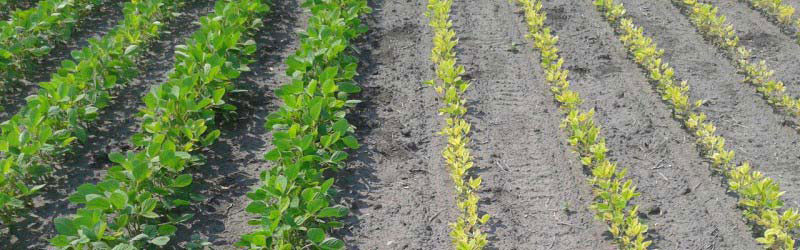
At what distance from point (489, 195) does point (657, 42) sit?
3.18 m

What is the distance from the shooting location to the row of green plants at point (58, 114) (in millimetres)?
4672

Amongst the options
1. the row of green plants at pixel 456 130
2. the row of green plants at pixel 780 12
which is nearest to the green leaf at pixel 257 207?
the row of green plants at pixel 456 130

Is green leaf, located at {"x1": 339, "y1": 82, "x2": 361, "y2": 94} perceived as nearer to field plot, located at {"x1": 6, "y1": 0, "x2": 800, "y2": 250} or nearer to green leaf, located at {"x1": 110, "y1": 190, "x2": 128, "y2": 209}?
field plot, located at {"x1": 6, "y1": 0, "x2": 800, "y2": 250}

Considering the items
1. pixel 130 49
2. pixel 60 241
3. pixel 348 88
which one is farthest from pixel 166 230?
pixel 130 49

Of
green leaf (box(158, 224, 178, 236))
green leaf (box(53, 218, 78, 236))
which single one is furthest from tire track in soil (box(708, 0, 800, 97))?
green leaf (box(53, 218, 78, 236))

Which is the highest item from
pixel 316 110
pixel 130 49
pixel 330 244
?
pixel 130 49

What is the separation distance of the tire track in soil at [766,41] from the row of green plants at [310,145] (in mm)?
3651

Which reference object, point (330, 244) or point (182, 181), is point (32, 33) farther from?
point (330, 244)

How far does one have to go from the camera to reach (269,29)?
750 centimetres

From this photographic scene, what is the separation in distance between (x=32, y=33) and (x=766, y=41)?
6961mm

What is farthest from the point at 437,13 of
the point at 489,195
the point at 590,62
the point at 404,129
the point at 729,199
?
the point at 729,199

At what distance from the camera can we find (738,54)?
22.7 feet

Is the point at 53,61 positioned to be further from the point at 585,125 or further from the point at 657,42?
the point at 657,42

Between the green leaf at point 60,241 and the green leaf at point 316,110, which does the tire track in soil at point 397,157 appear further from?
the green leaf at point 60,241
